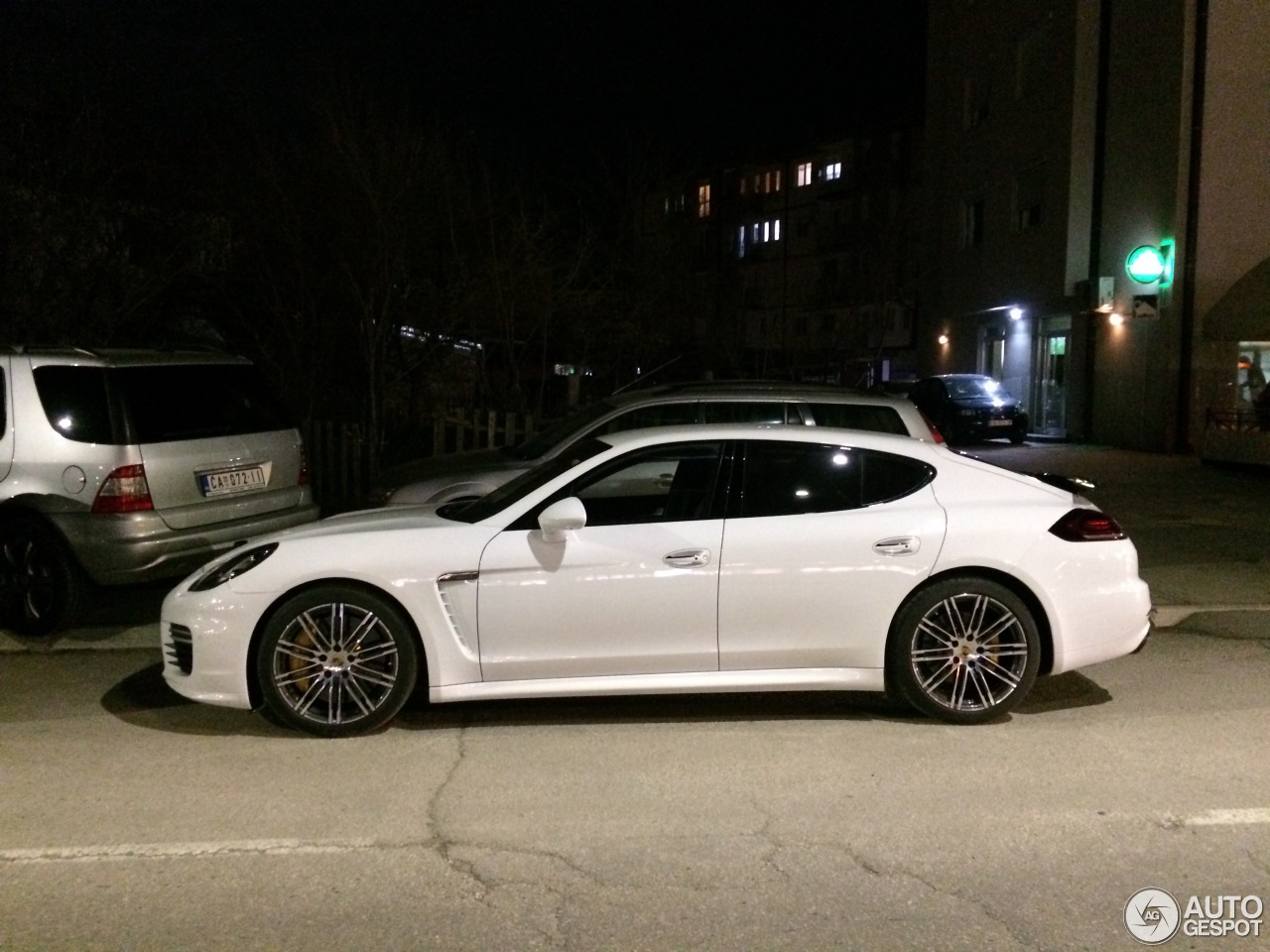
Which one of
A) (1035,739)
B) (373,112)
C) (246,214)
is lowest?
(1035,739)

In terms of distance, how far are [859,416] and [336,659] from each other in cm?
421

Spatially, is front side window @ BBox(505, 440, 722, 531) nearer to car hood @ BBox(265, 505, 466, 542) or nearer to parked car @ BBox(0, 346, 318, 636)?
car hood @ BBox(265, 505, 466, 542)

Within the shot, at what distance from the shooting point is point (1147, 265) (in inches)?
815

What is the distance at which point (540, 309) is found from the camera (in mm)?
17172

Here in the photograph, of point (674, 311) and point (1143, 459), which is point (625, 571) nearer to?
point (1143, 459)

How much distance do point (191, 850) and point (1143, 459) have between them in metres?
18.4

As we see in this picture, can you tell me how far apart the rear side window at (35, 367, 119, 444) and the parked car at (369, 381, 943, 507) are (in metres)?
2.18

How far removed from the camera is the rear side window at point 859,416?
321 inches

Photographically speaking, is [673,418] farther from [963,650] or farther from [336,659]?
[336,659]

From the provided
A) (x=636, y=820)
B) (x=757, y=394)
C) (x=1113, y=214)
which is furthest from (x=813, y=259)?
(x=636, y=820)

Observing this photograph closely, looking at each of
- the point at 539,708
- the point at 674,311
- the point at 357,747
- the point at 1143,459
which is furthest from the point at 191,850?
the point at 674,311

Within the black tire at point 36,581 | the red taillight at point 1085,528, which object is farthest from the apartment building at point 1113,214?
the black tire at point 36,581

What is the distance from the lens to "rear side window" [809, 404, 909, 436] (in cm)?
815

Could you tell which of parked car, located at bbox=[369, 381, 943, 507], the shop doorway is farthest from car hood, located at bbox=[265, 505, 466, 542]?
the shop doorway
